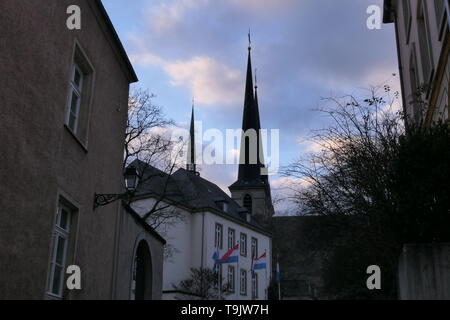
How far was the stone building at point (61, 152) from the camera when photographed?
713 cm

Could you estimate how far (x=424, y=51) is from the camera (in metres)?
14.7

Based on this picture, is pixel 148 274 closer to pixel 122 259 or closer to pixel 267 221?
pixel 122 259

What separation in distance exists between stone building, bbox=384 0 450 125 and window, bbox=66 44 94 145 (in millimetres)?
6592

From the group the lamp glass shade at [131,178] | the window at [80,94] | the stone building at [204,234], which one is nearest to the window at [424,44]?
the lamp glass shade at [131,178]

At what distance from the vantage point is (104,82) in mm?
11523

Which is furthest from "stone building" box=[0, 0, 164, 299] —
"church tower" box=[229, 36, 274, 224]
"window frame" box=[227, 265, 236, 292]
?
"church tower" box=[229, 36, 274, 224]

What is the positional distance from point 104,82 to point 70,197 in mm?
3198

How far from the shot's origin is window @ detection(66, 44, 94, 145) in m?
9.96

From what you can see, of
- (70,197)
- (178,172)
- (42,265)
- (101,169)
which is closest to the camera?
(42,265)

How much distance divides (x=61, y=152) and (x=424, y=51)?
10387 millimetres

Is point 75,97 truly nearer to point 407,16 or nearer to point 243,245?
point 407,16

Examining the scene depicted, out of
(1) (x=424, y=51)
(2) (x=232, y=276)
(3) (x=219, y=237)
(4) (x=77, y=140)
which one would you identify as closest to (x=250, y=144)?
(3) (x=219, y=237)

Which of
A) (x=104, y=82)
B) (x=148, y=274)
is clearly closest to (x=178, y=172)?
(x=148, y=274)

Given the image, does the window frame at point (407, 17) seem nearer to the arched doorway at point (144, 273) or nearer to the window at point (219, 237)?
the arched doorway at point (144, 273)
